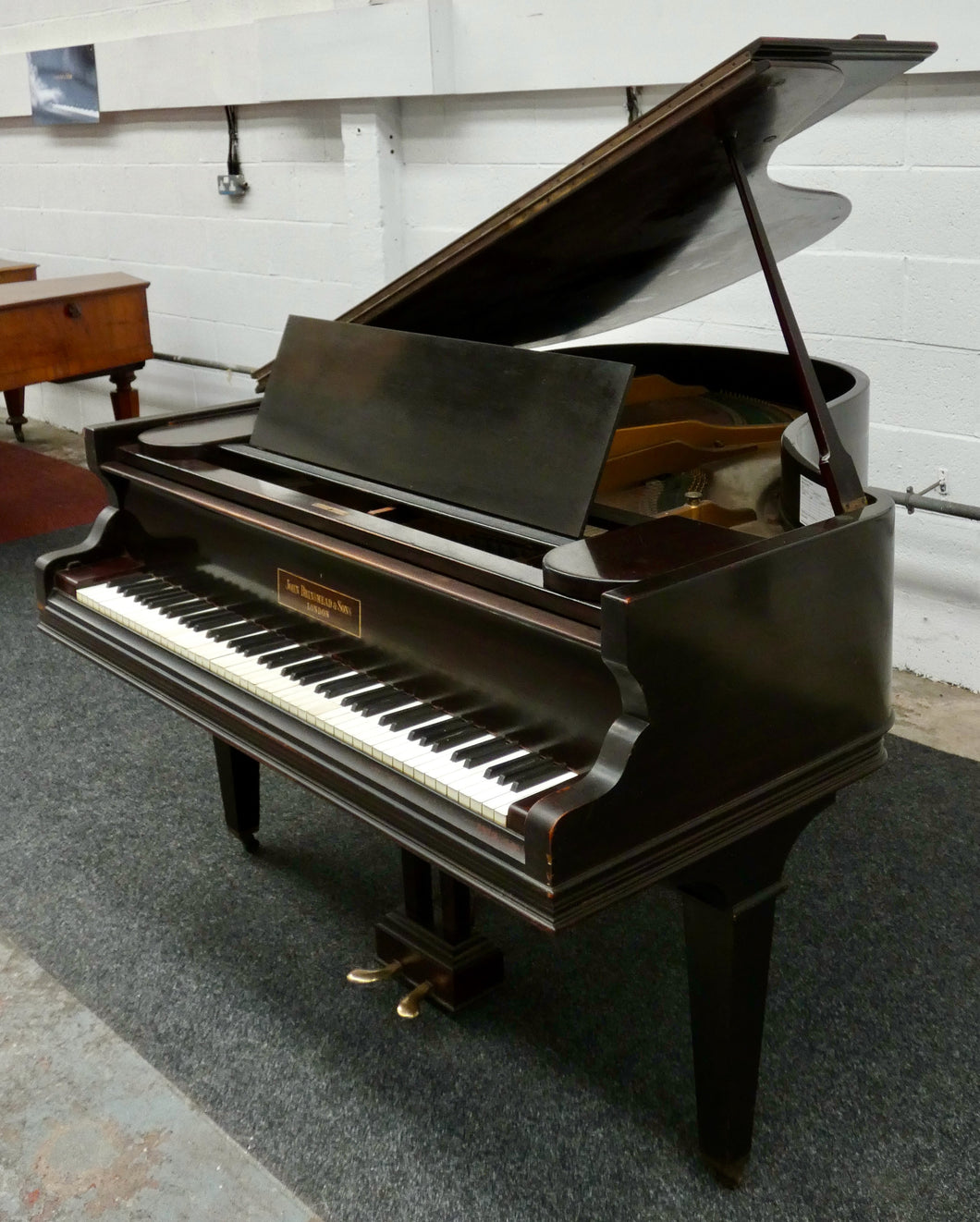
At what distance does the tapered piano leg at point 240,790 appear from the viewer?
2479 mm

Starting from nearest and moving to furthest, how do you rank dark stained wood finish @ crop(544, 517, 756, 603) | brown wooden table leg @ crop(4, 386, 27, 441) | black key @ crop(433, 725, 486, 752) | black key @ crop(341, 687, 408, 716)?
dark stained wood finish @ crop(544, 517, 756, 603) → black key @ crop(433, 725, 486, 752) → black key @ crop(341, 687, 408, 716) → brown wooden table leg @ crop(4, 386, 27, 441)

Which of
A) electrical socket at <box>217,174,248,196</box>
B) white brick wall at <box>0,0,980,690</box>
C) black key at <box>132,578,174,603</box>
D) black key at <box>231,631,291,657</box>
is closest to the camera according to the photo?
black key at <box>231,631,291,657</box>

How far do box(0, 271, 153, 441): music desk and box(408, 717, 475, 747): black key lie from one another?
10.1ft

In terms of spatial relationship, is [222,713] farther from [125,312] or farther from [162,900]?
[125,312]

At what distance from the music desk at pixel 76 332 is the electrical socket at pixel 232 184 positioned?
500 mm

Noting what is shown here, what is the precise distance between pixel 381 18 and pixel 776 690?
3046 millimetres

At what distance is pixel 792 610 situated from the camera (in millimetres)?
1434

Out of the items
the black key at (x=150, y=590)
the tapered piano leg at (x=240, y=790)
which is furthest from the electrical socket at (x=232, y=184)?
the black key at (x=150, y=590)

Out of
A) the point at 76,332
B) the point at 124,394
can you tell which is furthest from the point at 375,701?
the point at 124,394

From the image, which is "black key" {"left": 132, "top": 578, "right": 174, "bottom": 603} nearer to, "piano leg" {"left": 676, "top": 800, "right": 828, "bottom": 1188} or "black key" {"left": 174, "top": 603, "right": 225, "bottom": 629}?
"black key" {"left": 174, "top": 603, "right": 225, "bottom": 629}

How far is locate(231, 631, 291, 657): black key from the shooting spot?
1.83m

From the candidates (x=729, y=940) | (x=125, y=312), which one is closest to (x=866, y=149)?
(x=729, y=940)

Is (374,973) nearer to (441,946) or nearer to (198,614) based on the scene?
(441,946)

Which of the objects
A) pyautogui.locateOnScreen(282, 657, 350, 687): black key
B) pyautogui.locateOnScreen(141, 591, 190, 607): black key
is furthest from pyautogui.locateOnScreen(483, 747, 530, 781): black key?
pyautogui.locateOnScreen(141, 591, 190, 607): black key
